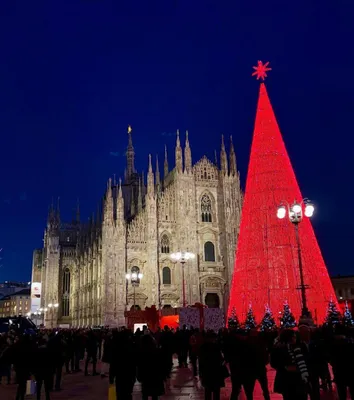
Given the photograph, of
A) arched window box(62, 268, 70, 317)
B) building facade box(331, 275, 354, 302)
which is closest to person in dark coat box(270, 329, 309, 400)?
building facade box(331, 275, 354, 302)

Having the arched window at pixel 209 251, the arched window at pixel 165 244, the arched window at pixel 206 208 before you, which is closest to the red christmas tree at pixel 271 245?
the arched window at pixel 165 244

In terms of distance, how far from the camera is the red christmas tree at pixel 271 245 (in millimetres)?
23609

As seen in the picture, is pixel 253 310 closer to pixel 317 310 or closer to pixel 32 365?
pixel 317 310

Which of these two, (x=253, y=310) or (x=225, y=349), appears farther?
(x=253, y=310)

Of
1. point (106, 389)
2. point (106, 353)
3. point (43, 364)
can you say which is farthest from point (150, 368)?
point (106, 389)

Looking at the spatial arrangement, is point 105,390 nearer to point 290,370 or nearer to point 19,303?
point 290,370

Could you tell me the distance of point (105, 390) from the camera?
12258mm

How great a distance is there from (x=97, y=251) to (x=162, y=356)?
153 ft

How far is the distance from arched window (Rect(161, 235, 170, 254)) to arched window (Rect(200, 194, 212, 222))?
15.9 feet

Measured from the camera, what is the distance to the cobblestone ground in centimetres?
1084

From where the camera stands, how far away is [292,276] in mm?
23938

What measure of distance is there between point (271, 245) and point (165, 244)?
2350 centimetres

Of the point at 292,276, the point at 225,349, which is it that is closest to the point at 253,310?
the point at 292,276

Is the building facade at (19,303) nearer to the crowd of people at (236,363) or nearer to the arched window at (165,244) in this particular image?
the arched window at (165,244)
